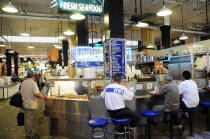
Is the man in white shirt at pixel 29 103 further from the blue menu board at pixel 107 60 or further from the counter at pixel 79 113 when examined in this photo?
the blue menu board at pixel 107 60

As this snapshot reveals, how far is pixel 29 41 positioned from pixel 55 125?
14.3 meters

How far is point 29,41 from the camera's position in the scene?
17.0 m

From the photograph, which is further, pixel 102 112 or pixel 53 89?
pixel 53 89

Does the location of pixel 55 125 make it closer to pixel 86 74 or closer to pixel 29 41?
pixel 86 74

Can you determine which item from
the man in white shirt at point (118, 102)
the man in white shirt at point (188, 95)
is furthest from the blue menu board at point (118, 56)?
the man in white shirt at point (188, 95)

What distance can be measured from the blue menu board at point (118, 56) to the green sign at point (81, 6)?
899 mm

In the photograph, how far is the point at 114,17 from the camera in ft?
15.2

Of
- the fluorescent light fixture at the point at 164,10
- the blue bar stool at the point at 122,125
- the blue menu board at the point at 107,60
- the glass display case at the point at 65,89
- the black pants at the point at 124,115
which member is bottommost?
the blue bar stool at the point at 122,125

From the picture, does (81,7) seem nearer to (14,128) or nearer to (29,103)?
(29,103)

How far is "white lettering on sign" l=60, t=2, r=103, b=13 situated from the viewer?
13.1 ft

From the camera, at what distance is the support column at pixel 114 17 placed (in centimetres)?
459

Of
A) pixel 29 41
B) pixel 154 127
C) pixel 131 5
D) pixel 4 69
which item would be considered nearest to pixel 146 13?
pixel 131 5

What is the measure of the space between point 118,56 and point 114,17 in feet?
3.57

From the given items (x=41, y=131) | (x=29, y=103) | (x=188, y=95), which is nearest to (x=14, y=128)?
(x=41, y=131)
